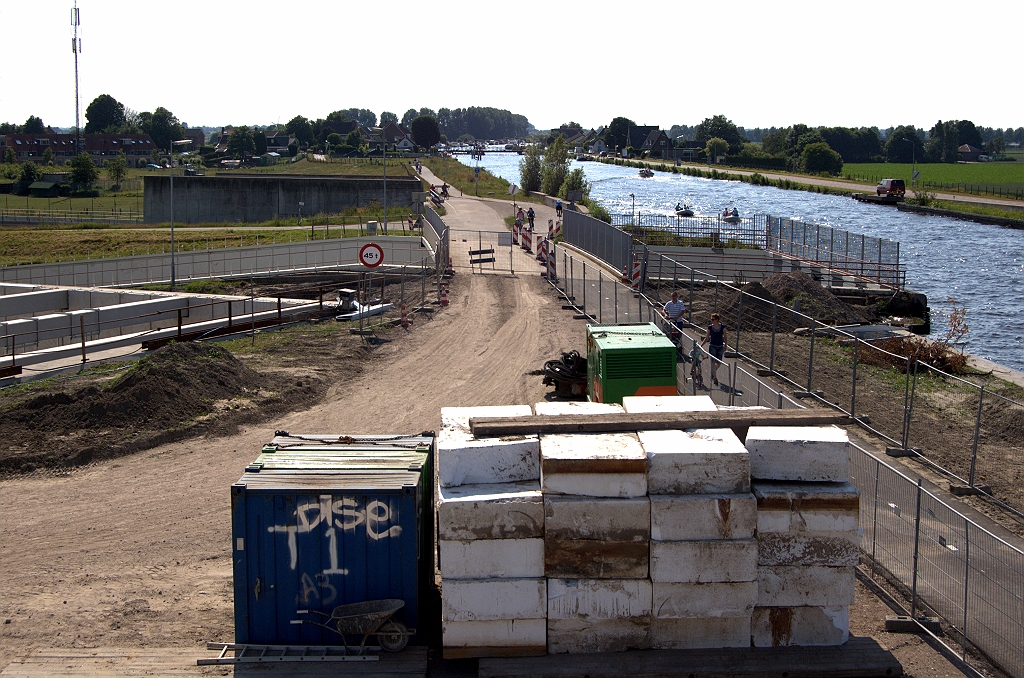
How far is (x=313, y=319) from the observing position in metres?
A: 28.0

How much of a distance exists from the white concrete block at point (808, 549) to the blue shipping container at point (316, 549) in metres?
3.30

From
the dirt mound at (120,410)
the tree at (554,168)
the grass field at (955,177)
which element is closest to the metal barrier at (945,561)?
the dirt mound at (120,410)

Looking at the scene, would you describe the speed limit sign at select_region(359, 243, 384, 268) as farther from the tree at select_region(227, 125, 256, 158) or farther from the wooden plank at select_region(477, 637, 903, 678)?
the tree at select_region(227, 125, 256, 158)

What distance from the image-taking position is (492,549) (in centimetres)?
827

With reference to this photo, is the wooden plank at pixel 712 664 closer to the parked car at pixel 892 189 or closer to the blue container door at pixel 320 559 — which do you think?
the blue container door at pixel 320 559

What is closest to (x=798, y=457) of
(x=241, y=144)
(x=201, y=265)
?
(x=201, y=265)

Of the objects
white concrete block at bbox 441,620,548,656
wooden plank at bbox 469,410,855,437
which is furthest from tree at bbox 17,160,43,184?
white concrete block at bbox 441,620,548,656

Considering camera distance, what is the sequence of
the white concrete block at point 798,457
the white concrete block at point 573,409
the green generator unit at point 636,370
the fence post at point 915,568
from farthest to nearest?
the green generator unit at point 636,370, the white concrete block at point 573,409, the fence post at point 915,568, the white concrete block at point 798,457

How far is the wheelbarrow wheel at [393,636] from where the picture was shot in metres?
8.49

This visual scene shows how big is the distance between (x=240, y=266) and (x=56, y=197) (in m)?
71.1

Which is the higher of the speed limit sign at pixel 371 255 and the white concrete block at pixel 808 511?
the speed limit sign at pixel 371 255

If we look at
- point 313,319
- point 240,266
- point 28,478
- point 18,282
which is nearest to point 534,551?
point 28,478

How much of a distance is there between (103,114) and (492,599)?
→ 8370 inches

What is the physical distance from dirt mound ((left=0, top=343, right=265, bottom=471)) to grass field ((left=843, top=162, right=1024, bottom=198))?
357ft
